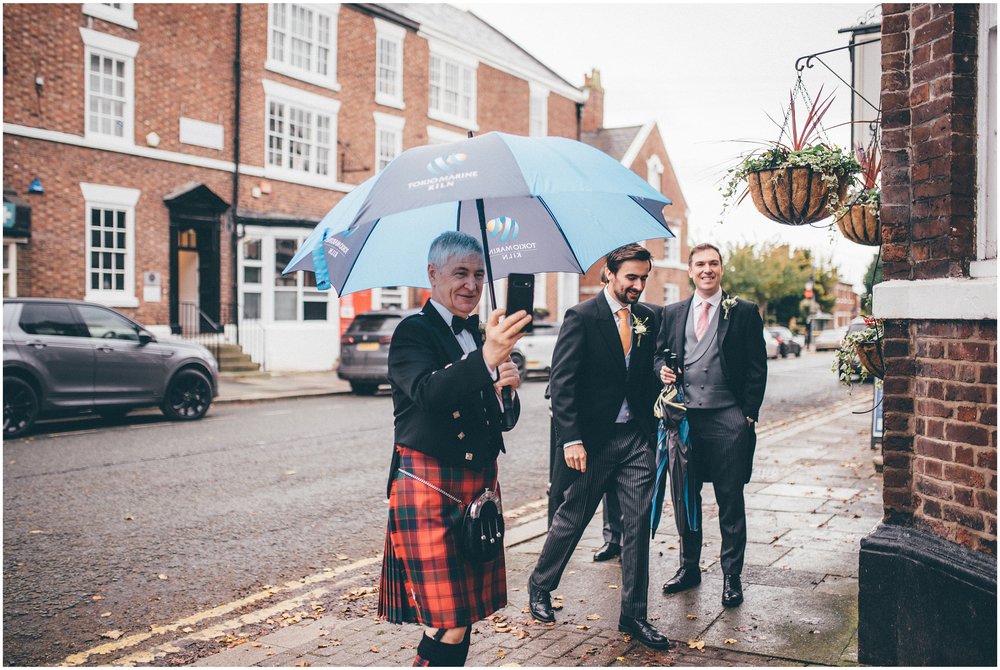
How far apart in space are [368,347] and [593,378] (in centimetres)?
1252

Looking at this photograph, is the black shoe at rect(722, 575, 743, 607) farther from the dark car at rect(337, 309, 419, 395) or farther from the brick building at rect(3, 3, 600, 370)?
the brick building at rect(3, 3, 600, 370)

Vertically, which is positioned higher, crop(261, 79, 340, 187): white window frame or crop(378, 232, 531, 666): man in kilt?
crop(261, 79, 340, 187): white window frame

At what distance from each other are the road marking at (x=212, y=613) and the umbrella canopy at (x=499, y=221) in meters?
2.04

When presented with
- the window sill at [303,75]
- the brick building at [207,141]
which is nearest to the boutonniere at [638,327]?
the brick building at [207,141]

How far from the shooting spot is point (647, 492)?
14.3 ft

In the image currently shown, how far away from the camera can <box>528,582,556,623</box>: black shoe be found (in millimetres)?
4379

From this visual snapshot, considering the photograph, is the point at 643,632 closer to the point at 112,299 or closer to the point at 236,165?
the point at 112,299

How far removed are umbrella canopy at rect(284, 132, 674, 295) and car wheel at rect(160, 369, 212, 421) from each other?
929 centimetres

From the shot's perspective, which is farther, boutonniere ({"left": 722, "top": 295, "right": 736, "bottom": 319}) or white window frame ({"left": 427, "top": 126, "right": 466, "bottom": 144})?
white window frame ({"left": 427, "top": 126, "right": 466, "bottom": 144})

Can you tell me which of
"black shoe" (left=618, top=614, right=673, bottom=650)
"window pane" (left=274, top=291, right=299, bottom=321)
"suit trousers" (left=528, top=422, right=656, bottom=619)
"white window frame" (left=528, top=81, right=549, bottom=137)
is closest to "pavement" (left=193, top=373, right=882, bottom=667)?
"black shoe" (left=618, top=614, right=673, bottom=650)

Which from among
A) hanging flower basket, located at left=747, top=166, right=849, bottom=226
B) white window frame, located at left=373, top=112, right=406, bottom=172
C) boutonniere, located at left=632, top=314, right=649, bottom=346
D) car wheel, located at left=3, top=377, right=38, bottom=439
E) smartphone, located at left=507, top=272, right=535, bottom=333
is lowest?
car wheel, located at left=3, top=377, right=38, bottom=439

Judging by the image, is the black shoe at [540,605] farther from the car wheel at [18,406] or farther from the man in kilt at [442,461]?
the car wheel at [18,406]

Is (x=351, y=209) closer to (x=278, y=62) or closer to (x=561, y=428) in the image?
(x=561, y=428)

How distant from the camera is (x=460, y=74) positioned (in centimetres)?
2722
